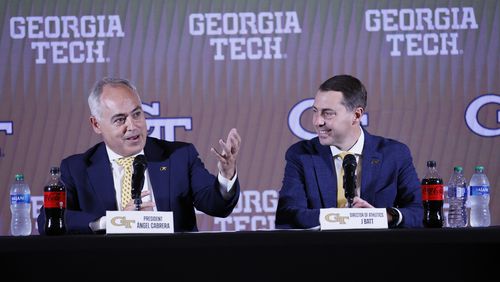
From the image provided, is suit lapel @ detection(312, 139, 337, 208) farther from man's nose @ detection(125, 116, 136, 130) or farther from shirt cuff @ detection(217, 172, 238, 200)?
man's nose @ detection(125, 116, 136, 130)

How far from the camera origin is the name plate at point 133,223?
2.50 m

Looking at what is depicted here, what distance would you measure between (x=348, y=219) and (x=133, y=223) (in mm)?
634

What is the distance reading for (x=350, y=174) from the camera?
9.31ft

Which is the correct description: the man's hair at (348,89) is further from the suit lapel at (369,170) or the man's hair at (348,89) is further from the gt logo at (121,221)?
the gt logo at (121,221)

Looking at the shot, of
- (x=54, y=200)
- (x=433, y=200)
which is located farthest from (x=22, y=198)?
(x=433, y=200)

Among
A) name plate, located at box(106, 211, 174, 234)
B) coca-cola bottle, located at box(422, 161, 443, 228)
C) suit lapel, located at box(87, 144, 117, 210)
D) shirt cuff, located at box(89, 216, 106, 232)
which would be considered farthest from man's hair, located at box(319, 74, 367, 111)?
name plate, located at box(106, 211, 174, 234)

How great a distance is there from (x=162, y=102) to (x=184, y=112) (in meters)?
0.13

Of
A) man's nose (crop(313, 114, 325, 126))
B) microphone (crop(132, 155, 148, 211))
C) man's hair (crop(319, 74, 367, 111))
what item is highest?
man's hair (crop(319, 74, 367, 111))

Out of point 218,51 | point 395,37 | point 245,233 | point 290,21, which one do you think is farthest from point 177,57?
point 245,233

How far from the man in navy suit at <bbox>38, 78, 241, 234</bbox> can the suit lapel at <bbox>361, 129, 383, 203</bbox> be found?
51 cm

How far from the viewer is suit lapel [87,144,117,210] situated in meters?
3.36

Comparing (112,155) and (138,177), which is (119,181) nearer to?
(112,155)

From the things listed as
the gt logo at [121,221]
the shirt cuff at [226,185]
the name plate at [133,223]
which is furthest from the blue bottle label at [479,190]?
the gt logo at [121,221]

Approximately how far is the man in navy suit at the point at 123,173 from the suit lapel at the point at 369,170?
51cm
